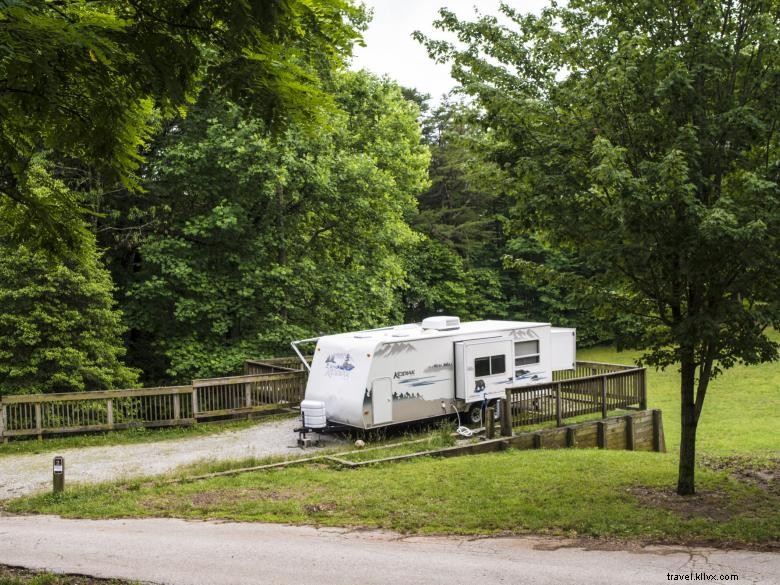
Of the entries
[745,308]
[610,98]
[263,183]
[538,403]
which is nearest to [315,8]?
[610,98]

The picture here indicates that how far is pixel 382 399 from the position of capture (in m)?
15.5

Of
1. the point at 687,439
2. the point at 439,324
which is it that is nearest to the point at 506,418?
the point at 439,324

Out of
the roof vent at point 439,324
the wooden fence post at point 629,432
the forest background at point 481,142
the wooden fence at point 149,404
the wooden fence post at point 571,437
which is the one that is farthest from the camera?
the roof vent at point 439,324

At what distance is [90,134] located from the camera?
6.36 m

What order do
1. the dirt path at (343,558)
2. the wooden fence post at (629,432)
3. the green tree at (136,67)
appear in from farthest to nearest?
1. the wooden fence post at (629,432)
2. the dirt path at (343,558)
3. the green tree at (136,67)

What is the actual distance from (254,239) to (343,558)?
54.7 ft

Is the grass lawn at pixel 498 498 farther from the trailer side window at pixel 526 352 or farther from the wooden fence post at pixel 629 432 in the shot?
the trailer side window at pixel 526 352

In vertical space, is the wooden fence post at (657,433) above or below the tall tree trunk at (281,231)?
below

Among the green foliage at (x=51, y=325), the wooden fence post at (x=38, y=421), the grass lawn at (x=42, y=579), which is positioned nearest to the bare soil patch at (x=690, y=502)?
the grass lawn at (x=42, y=579)

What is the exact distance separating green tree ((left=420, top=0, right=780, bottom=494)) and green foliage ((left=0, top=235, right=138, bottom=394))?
12175 mm

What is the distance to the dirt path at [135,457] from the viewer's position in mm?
12836

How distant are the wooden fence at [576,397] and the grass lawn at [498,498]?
221 cm

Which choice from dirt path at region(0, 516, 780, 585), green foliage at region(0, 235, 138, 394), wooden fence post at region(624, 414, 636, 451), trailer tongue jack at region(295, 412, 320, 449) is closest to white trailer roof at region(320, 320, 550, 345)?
trailer tongue jack at region(295, 412, 320, 449)

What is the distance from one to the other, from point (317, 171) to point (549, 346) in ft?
29.5
